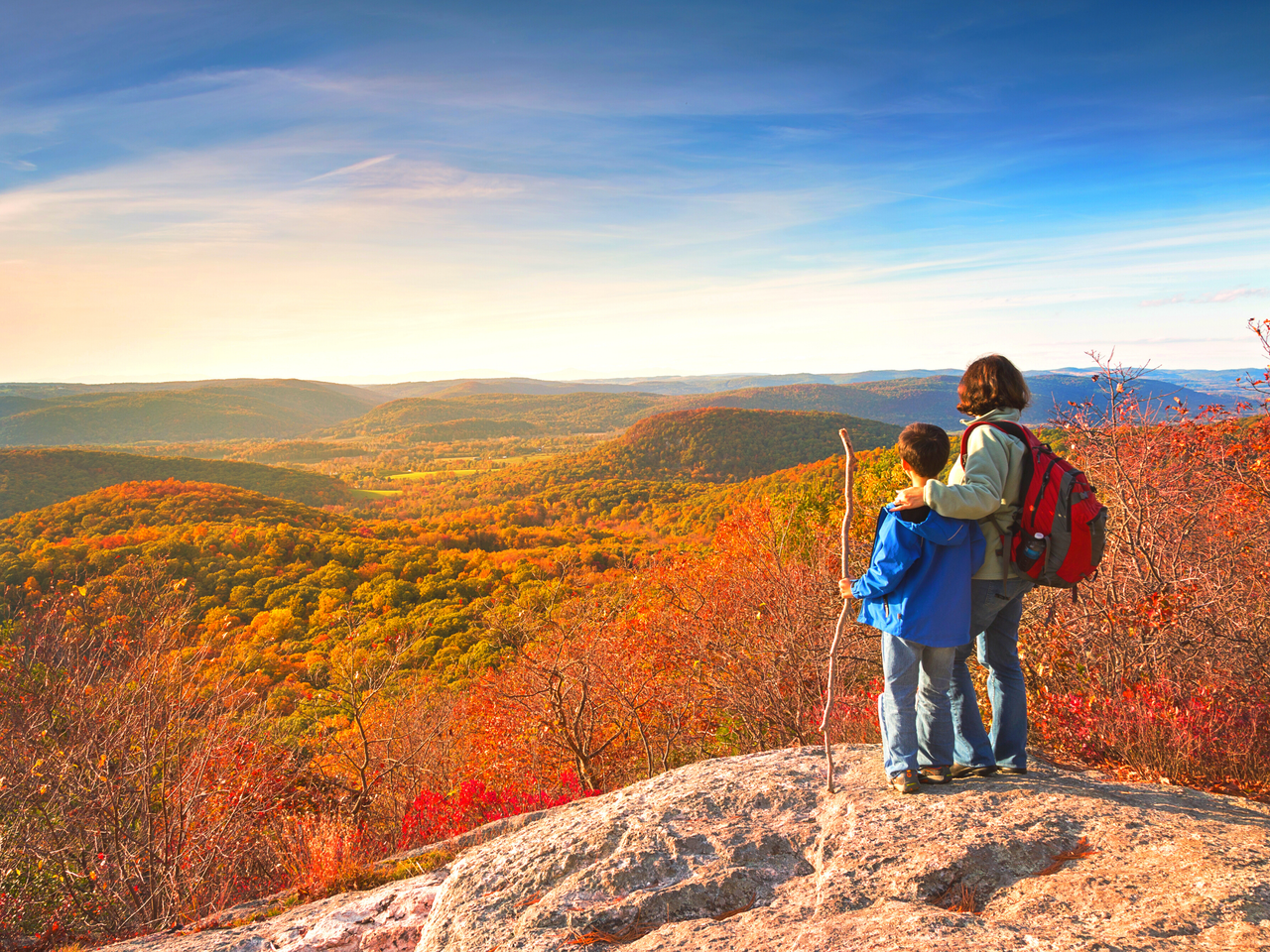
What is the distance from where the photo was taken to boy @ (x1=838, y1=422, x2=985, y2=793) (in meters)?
2.91

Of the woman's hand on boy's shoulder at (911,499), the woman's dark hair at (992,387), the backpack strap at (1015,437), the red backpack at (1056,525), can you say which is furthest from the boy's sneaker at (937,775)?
the woman's dark hair at (992,387)

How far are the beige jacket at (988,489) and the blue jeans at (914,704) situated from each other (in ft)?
1.65

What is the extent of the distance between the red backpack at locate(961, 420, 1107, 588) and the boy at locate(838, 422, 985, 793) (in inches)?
8.5

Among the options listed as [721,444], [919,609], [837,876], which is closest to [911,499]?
[919,609]

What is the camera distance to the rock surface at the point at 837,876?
2.11m

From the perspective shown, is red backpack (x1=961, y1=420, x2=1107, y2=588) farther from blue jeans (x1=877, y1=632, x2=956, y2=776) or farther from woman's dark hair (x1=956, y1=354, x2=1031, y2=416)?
blue jeans (x1=877, y1=632, x2=956, y2=776)

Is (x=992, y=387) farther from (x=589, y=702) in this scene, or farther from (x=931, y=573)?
(x=589, y=702)

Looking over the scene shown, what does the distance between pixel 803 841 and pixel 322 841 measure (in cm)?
387

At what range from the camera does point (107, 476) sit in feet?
249

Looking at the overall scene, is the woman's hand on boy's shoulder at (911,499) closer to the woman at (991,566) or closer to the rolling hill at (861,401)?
the woman at (991,566)

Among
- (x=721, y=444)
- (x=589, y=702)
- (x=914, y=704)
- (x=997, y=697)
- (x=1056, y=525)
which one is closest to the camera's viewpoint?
(x=1056, y=525)

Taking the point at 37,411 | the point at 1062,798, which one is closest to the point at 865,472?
the point at 1062,798

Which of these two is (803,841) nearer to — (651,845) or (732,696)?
(651,845)

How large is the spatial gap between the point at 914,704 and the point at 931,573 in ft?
2.37
